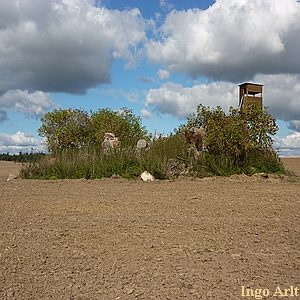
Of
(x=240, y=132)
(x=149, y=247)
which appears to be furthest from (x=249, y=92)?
(x=149, y=247)

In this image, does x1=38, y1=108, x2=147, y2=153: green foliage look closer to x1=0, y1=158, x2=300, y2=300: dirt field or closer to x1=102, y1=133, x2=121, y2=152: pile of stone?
x1=102, y1=133, x2=121, y2=152: pile of stone

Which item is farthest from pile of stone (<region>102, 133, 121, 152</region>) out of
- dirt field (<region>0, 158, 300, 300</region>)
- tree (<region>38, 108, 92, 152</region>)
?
dirt field (<region>0, 158, 300, 300</region>)

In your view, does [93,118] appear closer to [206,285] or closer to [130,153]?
[130,153]

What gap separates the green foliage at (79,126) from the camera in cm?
1962

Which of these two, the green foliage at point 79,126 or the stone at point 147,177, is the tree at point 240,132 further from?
the green foliage at point 79,126

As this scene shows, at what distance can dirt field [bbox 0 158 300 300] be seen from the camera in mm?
3457

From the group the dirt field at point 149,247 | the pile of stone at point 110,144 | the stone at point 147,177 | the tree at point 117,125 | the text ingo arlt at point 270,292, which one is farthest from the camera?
the tree at point 117,125

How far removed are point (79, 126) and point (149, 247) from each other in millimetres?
16048

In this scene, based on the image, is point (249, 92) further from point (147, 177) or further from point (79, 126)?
point (79, 126)

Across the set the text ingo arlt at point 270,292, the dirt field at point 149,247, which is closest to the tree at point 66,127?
the dirt field at point 149,247

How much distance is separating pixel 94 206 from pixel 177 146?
6.39 metres

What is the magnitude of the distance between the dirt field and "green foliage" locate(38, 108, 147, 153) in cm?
1127

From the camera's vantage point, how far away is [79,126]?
65.8ft

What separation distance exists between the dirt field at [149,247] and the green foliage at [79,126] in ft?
37.0
